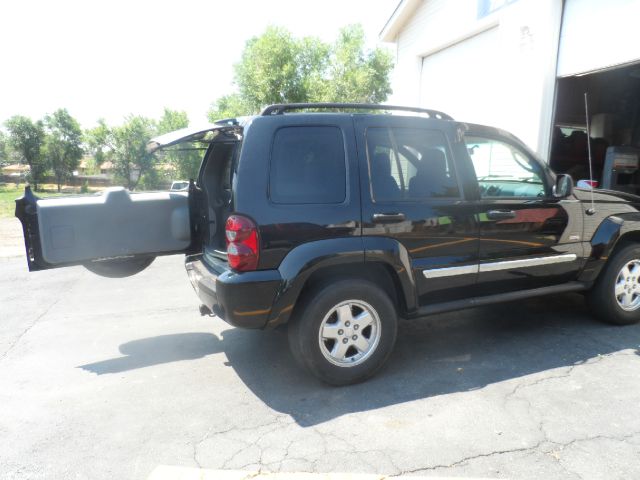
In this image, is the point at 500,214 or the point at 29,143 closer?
the point at 500,214

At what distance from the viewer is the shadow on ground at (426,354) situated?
3.18m

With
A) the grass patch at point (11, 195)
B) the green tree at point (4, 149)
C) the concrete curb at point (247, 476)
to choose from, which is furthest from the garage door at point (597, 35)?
the green tree at point (4, 149)

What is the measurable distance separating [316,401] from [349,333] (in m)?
0.52

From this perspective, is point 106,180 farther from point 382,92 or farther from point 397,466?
point 397,466

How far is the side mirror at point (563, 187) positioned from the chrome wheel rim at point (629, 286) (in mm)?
1144

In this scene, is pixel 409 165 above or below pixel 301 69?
below

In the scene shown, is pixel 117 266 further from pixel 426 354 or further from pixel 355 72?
pixel 355 72

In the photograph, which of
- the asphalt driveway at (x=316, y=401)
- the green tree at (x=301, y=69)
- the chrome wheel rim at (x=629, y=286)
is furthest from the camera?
the green tree at (x=301, y=69)

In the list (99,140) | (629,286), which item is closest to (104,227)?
(629,286)

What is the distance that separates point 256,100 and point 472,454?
34995 mm

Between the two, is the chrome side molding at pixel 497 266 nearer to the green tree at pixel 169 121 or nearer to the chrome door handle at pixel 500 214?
the chrome door handle at pixel 500 214

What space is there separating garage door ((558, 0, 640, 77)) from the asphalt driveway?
151 inches

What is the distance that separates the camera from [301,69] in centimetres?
3594

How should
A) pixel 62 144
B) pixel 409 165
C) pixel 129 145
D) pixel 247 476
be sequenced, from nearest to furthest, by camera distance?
pixel 247 476
pixel 409 165
pixel 129 145
pixel 62 144
